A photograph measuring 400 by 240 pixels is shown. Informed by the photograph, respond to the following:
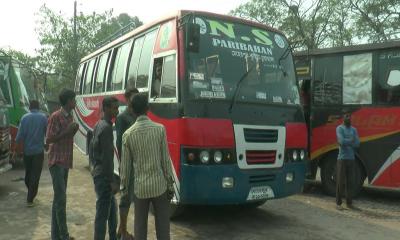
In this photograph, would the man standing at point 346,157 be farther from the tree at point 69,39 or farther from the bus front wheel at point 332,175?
the tree at point 69,39

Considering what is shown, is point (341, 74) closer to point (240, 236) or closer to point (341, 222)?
point (341, 222)

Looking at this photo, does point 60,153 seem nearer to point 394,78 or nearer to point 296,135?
point 296,135

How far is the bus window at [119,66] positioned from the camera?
9273mm

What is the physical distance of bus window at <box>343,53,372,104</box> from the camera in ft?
31.1

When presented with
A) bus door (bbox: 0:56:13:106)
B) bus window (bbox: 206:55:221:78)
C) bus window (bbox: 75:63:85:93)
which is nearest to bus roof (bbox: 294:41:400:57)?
bus window (bbox: 206:55:221:78)

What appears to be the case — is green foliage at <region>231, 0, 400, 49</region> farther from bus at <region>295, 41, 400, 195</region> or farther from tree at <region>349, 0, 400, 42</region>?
bus at <region>295, 41, 400, 195</region>

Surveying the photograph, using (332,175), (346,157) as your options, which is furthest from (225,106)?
(332,175)

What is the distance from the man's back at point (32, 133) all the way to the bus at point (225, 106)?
6.69 feet

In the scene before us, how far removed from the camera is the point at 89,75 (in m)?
12.6

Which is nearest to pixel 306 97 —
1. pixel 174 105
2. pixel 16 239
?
pixel 174 105

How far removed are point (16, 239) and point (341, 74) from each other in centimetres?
686

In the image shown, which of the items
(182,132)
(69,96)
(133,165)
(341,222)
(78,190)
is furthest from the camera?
(78,190)

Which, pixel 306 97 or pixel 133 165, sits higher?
pixel 306 97

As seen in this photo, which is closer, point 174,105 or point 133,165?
point 133,165
